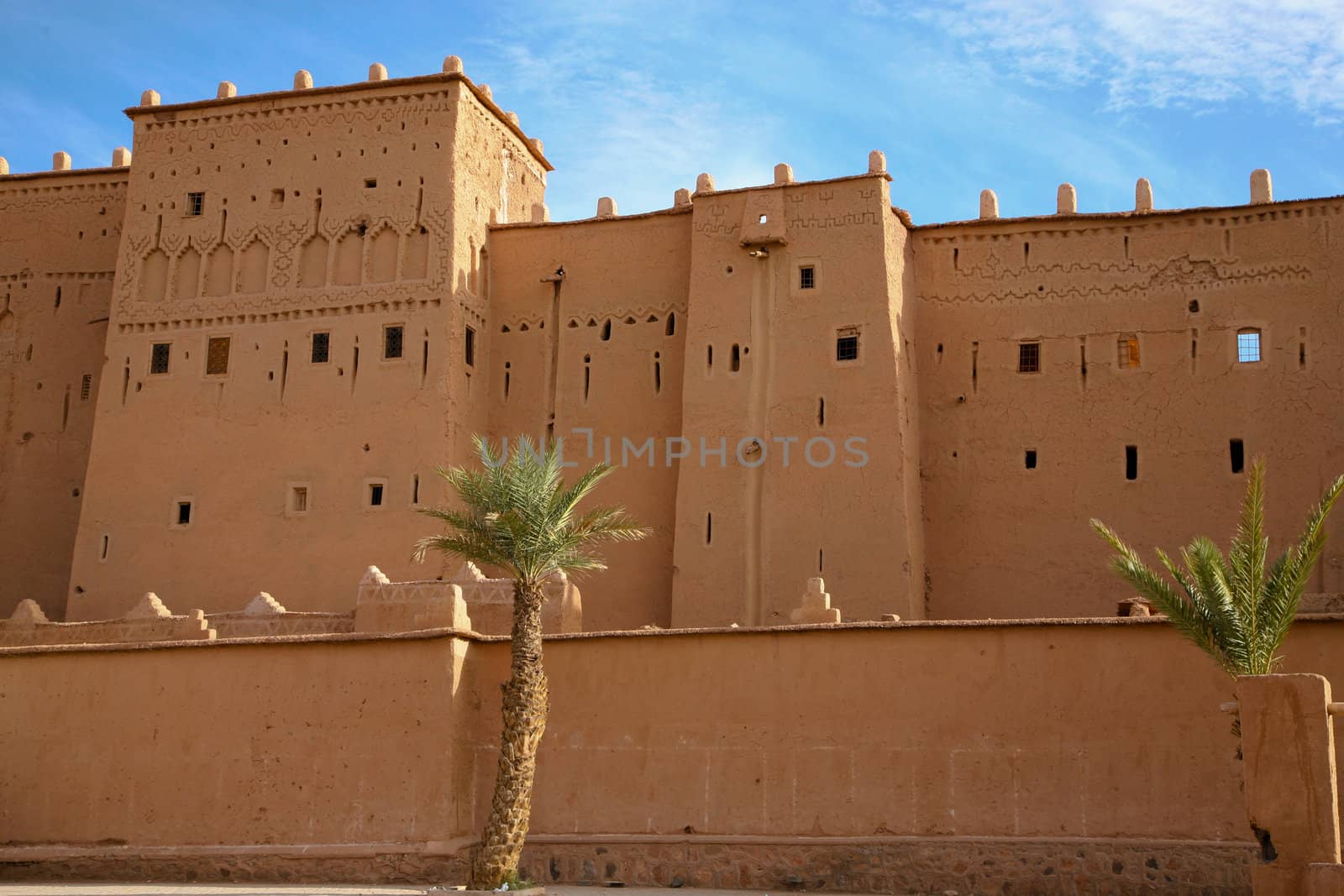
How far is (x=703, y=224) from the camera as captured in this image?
27422 millimetres

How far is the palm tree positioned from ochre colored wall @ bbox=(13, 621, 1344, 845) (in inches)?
32.9

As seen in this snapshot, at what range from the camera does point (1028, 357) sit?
87.7ft

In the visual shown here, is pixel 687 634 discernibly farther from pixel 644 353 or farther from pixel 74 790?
pixel 644 353

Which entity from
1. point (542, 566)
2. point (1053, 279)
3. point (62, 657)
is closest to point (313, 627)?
point (62, 657)

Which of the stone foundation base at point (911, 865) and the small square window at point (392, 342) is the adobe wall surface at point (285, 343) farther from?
the stone foundation base at point (911, 865)

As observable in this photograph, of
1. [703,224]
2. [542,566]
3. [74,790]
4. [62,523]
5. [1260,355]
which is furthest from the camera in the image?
[62,523]

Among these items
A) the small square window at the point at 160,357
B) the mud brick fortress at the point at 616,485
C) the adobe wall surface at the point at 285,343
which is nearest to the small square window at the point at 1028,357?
the mud brick fortress at the point at 616,485

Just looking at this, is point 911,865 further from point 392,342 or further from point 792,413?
point 392,342

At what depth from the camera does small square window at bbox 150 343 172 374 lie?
28391mm

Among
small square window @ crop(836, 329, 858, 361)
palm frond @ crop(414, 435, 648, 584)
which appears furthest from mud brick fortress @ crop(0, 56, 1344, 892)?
palm frond @ crop(414, 435, 648, 584)

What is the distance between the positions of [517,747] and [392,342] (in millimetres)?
11736

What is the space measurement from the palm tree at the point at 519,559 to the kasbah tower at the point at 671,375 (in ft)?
24.4

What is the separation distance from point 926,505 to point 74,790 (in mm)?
13120

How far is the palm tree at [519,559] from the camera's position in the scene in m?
17.1
